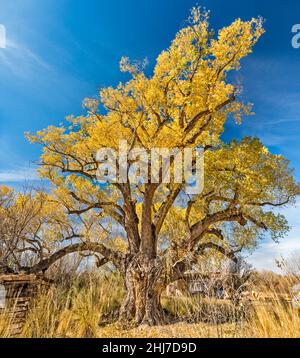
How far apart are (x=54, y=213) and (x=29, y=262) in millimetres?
3139

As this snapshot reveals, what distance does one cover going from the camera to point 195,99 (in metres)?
13.5

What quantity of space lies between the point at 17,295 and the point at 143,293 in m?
5.24

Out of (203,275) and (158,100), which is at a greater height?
(158,100)

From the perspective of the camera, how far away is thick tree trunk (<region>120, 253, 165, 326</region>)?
12.2 metres

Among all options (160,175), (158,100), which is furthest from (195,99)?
(160,175)

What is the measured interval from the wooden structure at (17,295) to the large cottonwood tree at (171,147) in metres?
4.61

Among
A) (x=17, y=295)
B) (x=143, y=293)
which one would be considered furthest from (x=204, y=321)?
(x=143, y=293)

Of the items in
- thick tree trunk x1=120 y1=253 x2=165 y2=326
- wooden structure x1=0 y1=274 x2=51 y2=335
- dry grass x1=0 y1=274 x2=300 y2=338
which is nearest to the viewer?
dry grass x1=0 y1=274 x2=300 y2=338

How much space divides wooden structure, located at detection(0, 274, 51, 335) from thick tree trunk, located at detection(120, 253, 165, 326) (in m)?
3.87

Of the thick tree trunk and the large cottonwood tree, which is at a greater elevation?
the large cottonwood tree

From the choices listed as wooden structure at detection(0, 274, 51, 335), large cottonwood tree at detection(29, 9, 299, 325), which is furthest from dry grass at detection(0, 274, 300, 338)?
large cottonwood tree at detection(29, 9, 299, 325)

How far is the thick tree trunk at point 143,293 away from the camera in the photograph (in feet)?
40.1

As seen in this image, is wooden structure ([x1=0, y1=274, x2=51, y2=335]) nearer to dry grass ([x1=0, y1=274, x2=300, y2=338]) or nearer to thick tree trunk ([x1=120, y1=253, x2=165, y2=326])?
dry grass ([x1=0, y1=274, x2=300, y2=338])
